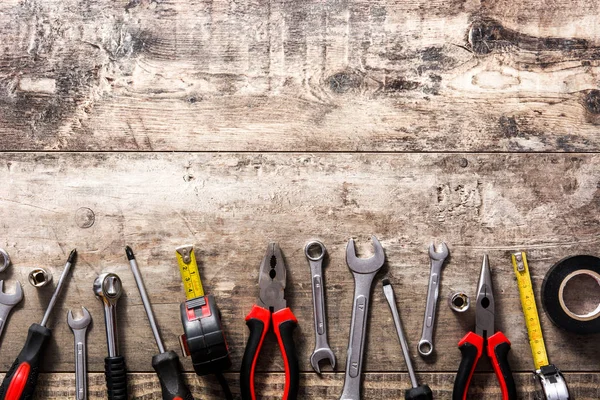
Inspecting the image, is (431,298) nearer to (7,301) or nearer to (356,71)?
(356,71)

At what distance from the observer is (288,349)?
1.24m

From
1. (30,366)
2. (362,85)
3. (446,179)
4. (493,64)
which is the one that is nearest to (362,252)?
(446,179)

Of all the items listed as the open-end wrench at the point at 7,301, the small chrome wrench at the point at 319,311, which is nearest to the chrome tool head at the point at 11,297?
the open-end wrench at the point at 7,301

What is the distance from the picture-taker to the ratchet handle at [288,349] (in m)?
1.23

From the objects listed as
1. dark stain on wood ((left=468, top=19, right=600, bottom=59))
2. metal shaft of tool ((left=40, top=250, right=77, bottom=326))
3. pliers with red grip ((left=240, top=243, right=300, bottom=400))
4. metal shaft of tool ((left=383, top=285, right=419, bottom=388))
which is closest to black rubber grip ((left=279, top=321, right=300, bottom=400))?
pliers with red grip ((left=240, top=243, right=300, bottom=400))

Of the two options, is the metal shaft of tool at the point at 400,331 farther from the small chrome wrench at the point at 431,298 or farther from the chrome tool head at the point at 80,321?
the chrome tool head at the point at 80,321

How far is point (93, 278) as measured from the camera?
1.30 metres

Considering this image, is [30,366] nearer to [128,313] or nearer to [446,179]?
[128,313]

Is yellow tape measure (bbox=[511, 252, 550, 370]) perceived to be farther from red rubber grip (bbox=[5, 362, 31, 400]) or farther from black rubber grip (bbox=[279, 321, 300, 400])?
red rubber grip (bbox=[5, 362, 31, 400])

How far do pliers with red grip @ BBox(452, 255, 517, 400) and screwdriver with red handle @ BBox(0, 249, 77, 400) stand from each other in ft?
2.70

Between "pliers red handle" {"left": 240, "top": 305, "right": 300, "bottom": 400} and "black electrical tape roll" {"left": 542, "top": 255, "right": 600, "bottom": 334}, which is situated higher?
"black electrical tape roll" {"left": 542, "top": 255, "right": 600, "bottom": 334}

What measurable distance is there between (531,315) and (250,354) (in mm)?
571

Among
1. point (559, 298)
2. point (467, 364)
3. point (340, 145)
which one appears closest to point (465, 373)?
point (467, 364)

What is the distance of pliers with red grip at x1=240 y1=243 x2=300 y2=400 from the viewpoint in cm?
123
